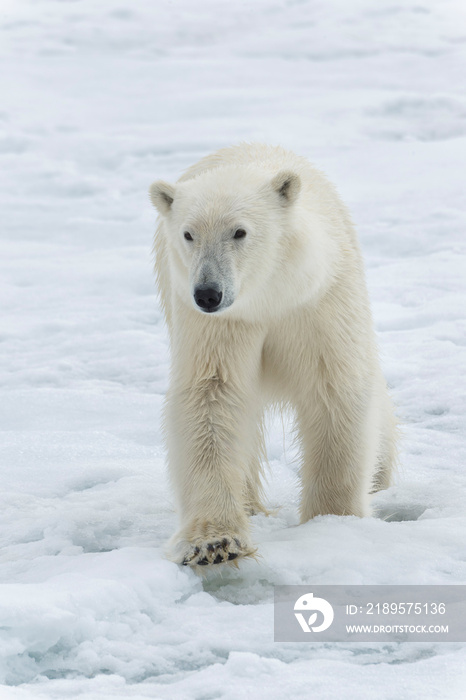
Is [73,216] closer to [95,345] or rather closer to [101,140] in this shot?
[101,140]

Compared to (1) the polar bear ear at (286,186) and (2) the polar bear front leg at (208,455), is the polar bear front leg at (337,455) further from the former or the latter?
(1) the polar bear ear at (286,186)

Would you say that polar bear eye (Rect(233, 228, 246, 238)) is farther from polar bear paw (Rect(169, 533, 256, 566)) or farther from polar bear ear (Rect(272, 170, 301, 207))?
polar bear paw (Rect(169, 533, 256, 566))

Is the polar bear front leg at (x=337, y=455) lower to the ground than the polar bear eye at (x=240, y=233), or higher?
lower

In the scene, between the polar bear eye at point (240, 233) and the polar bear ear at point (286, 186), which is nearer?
the polar bear eye at point (240, 233)

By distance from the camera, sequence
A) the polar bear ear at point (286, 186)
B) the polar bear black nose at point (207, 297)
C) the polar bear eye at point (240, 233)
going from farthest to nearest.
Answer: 1. the polar bear ear at point (286, 186)
2. the polar bear eye at point (240, 233)
3. the polar bear black nose at point (207, 297)

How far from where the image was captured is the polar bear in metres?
3.25

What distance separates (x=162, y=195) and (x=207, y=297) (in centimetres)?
62

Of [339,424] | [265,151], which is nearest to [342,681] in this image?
[339,424]

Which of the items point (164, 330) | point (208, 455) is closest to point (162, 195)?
point (208, 455)

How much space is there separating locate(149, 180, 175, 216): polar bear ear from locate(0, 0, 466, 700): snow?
127 centimetres

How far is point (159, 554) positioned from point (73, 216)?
685cm

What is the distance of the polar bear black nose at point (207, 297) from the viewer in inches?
120

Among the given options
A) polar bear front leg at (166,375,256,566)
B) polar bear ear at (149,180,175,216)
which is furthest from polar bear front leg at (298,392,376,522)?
polar bear ear at (149,180,175,216)

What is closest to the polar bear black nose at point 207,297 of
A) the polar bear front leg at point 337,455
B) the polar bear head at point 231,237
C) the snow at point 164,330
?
the polar bear head at point 231,237
